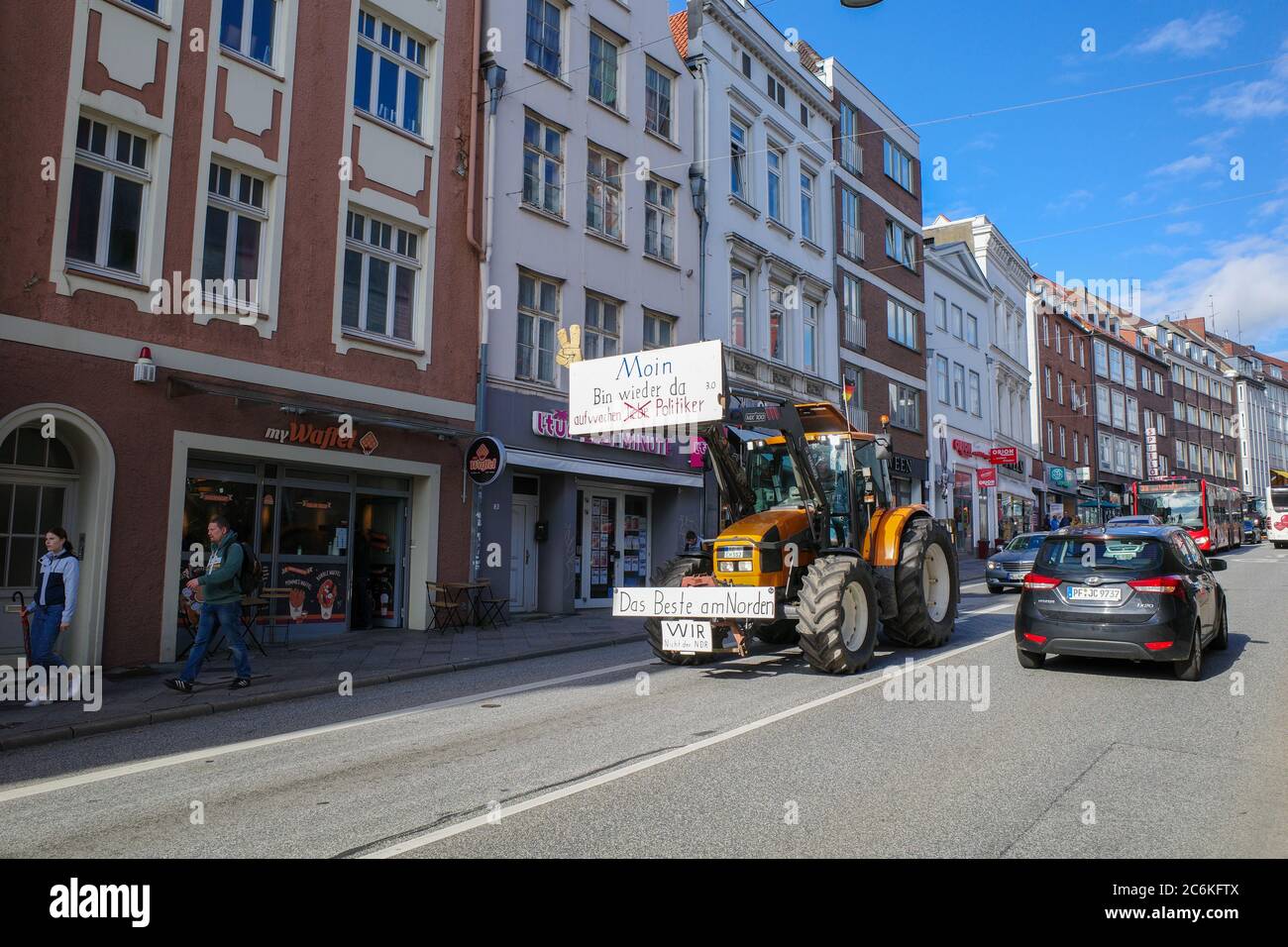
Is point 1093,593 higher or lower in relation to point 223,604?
higher

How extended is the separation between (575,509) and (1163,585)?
11.7 meters

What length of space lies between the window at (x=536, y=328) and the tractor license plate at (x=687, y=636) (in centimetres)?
865

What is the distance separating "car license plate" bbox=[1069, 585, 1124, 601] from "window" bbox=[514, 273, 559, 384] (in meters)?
11.0

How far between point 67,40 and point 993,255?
41640mm

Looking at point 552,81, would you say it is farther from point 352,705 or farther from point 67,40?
point 352,705

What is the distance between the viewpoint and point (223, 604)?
9.55 metres

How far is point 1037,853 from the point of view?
13.6 feet

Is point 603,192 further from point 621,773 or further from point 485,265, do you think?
point 621,773

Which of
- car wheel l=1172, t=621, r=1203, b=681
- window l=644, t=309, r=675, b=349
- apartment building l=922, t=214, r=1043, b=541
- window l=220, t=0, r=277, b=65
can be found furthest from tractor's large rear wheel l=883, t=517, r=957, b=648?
apartment building l=922, t=214, r=1043, b=541

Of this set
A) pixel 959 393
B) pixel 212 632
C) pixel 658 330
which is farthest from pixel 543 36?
pixel 959 393

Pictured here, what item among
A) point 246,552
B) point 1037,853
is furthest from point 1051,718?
point 246,552

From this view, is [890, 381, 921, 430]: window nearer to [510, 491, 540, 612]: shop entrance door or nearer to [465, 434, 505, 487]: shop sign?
[510, 491, 540, 612]: shop entrance door

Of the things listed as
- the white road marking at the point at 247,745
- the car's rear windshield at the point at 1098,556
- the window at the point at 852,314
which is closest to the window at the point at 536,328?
the white road marking at the point at 247,745
